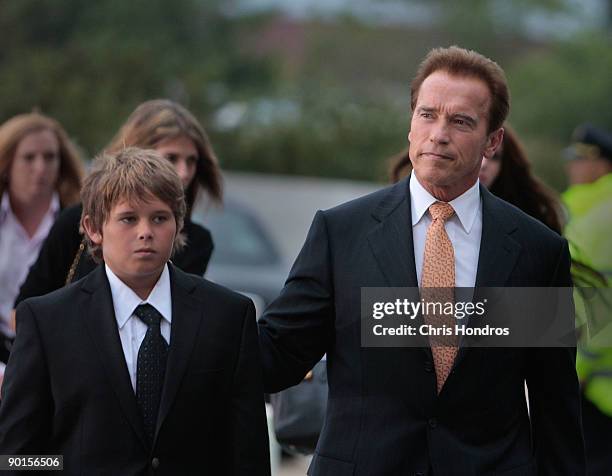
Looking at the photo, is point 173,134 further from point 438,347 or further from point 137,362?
point 438,347

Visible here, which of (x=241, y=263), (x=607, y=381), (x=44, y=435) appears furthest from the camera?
(x=241, y=263)

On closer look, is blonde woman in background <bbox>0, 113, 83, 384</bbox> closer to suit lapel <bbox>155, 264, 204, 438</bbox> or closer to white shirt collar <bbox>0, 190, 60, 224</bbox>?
white shirt collar <bbox>0, 190, 60, 224</bbox>

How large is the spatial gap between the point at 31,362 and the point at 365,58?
1458 inches

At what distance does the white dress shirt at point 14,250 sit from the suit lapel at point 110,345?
88.6 inches

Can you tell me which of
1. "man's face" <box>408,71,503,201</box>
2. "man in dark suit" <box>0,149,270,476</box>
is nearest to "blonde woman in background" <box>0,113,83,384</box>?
"man in dark suit" <box>0,149,270,476</box>

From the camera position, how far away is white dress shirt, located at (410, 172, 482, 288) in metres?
4.18

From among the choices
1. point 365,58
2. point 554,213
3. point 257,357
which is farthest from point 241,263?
point 365,58

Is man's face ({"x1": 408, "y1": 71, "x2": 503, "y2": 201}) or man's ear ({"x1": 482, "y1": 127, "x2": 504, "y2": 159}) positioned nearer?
man's face ({"x1": 408, "y1": 71, "x2": 503, "y2": 201})

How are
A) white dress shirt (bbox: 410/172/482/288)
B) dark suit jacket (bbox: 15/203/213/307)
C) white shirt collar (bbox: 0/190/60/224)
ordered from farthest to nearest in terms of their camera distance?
1. white shirt collar (bbox: 0/190/60/224)
2. dark suit jacket (bbox: 15/203/213/307)
3. white dress shirt (bbox: 410/172/482/288)

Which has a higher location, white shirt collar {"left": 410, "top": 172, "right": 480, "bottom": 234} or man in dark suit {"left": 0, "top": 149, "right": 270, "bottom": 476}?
white shirt collar {"left": 410, "top": 172, "right": 480, "bottom": 234}

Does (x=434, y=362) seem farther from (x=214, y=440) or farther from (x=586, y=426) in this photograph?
(x=586, y=426)

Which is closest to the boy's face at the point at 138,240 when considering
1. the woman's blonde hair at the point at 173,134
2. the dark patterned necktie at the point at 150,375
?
the dark patterned necktie at the point at 150,375

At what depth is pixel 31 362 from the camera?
3.97 meters

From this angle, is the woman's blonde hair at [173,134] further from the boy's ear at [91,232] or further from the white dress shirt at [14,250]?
the boy's ear at [91,232]
